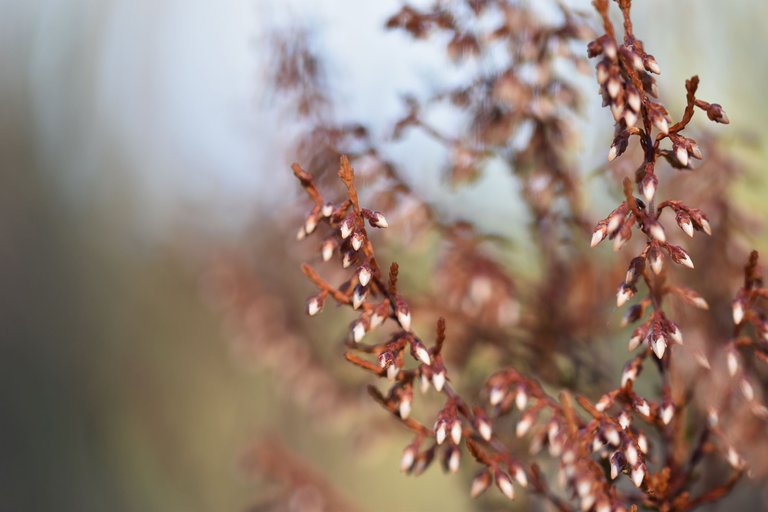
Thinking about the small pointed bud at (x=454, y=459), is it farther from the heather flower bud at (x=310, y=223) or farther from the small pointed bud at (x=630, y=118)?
the small pointed bud at (x=630, y=118)

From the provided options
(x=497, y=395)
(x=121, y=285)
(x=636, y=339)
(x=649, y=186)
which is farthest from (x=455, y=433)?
(x=121, y=285)

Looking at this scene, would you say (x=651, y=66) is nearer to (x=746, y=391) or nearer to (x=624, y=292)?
(x=624, y=292)

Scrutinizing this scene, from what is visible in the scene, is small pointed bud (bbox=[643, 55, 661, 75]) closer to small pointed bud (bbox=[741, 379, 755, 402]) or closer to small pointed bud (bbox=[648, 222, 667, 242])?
small pointed bud (bbox=[648, 222, 667, 242])

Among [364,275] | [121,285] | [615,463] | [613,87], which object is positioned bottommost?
[615,463]

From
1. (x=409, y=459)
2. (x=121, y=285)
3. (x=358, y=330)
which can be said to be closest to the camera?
(x=358, y=330)

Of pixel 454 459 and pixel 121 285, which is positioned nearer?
pixel 454 459

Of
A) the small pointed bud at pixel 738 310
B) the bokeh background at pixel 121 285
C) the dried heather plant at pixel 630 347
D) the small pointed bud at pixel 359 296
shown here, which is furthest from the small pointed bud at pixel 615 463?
the bokeh background at pixel 121 285

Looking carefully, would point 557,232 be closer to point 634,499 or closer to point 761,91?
point 634,499
